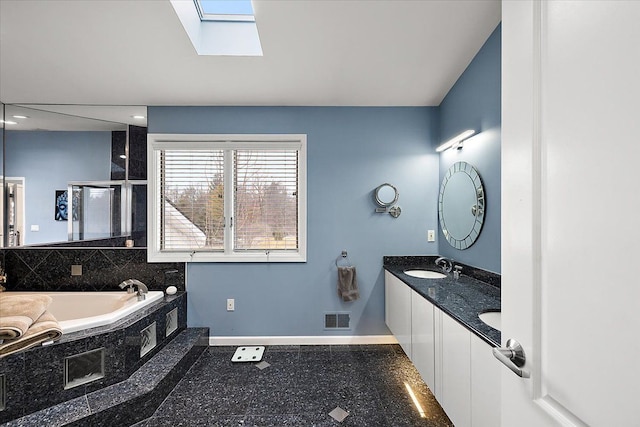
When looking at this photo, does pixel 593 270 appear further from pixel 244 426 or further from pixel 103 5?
pixel 103 5

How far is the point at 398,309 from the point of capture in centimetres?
234

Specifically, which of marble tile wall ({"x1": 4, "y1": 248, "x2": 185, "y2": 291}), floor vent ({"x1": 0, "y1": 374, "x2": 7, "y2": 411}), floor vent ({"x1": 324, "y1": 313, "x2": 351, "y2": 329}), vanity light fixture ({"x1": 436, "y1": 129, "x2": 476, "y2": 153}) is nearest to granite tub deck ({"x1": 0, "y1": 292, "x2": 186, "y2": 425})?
floor vent ({"x1": 0, "y1": 374, "x2": 7, "y2": 411})

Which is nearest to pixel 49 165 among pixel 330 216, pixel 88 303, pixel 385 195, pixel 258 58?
pixel 88 303

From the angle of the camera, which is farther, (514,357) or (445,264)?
(445,264)

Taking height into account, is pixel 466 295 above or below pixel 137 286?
above

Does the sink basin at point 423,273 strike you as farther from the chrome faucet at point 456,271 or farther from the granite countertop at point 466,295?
the chrome faucet at point 456,271

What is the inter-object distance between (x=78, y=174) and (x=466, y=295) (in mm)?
3648

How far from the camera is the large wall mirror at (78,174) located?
8.93ft

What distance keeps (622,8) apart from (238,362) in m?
2.84

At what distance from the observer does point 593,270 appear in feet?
1.63

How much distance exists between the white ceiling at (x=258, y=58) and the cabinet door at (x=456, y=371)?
1814 millimetres

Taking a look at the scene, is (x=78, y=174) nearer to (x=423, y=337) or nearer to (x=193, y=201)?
(x=193, y=201)

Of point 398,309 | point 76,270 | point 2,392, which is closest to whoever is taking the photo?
point 2,392

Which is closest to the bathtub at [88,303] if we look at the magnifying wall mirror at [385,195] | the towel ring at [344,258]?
the towel ring at [344,258]
